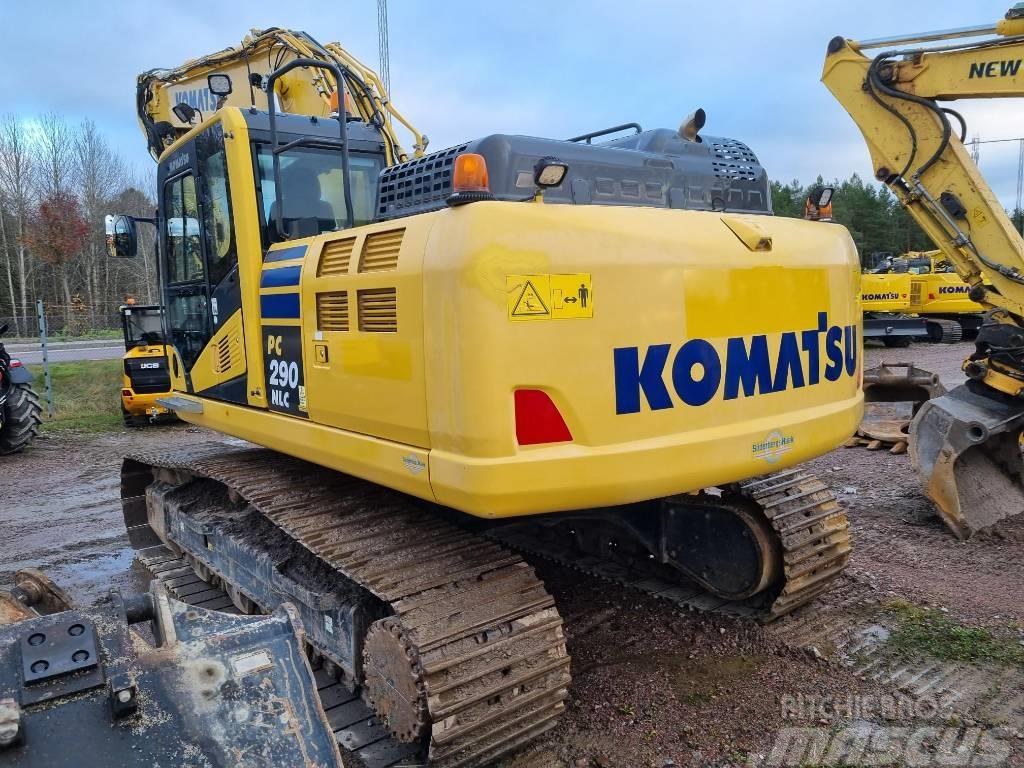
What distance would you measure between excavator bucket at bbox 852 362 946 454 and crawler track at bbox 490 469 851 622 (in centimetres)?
339

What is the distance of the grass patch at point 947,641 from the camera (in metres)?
3.61

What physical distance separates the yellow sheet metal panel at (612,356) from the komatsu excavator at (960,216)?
115 inches

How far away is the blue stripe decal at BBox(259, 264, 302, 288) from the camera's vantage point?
3330 mm

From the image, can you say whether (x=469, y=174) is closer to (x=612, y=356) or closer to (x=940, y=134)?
(x=612, y=356)

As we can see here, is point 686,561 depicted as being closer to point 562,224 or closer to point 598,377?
point 598,377

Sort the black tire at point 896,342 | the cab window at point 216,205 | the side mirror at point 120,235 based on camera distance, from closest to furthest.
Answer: the cab window at point 216,205, the side mirror at point 120,235, the black tire at point 896,342

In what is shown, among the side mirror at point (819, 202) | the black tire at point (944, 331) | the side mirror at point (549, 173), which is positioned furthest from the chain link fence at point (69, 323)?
the side mirror at point (549, 173)

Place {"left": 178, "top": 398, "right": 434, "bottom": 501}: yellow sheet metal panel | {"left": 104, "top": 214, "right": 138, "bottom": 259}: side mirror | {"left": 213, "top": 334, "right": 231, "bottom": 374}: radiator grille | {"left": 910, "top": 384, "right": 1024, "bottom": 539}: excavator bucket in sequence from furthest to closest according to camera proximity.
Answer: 1. {"left": 910, "top": 384, "right": 1024, "bottom": 539}: excavator bucket
2. {"left": 104, "top": 214, "right": 138, "bottom": 259}: side mirror
3. {"left": 213, "top": 334, "right": 231, "bottom": 374}: radiator grille
4. {"left": 178, "top": 398, "right": 434, "bottom": 501}: yellow sheet metal panel

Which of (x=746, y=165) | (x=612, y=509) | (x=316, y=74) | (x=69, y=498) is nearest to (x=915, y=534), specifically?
(x=612, y=509)

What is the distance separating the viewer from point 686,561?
4.03 meters

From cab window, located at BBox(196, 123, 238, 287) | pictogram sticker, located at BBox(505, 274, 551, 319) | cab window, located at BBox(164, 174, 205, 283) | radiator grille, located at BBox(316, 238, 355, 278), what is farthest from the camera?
cab window, located at BBox(164, 174, 205, 283)

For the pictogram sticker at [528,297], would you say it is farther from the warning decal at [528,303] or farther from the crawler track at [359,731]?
the crawler track at [359,731]

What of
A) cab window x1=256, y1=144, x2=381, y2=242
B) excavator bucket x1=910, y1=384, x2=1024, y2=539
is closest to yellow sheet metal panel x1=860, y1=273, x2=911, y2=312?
excavator bucket x1=910, y1=384, x2=1024, y2=539

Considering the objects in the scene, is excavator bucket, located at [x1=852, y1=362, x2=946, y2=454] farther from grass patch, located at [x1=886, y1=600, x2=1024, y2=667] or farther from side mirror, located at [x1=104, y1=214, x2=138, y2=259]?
side mirror, located at [x1=104, y1=214, x2=138, y2=259]
